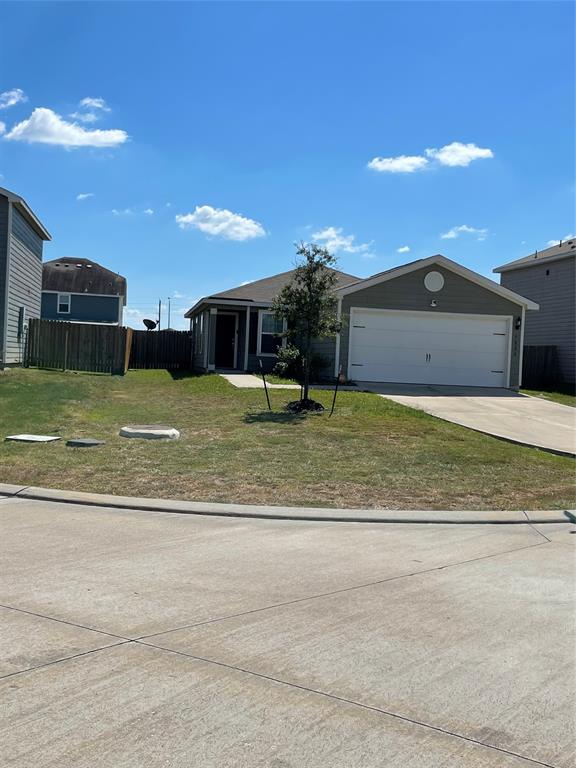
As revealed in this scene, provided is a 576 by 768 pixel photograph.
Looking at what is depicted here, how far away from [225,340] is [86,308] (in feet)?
67.0

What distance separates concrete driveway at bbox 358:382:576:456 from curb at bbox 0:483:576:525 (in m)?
5.08

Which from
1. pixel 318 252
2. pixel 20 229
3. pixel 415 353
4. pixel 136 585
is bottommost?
pixel 136 585

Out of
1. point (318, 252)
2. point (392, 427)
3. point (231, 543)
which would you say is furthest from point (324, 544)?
point (318, 252)

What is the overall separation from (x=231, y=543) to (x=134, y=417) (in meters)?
8.49

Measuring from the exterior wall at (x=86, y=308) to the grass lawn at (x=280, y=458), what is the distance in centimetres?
2984

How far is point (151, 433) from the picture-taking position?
1176 cm

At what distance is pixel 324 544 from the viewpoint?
257 inches

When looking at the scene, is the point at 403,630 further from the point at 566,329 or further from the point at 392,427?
the point at 566,329

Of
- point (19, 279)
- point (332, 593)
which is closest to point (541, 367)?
point (19, 279)

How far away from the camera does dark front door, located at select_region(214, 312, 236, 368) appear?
2894cm

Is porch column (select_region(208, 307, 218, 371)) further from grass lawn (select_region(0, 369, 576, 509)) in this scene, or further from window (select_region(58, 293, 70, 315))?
window (select_region(58, 293, 70, 315))

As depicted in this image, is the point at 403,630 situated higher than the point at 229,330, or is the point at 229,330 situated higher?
the point at 229,330

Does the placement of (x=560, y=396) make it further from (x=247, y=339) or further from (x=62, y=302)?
(x=62, y=302)

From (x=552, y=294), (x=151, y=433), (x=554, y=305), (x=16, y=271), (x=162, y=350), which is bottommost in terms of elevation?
(x=151, y=433)
